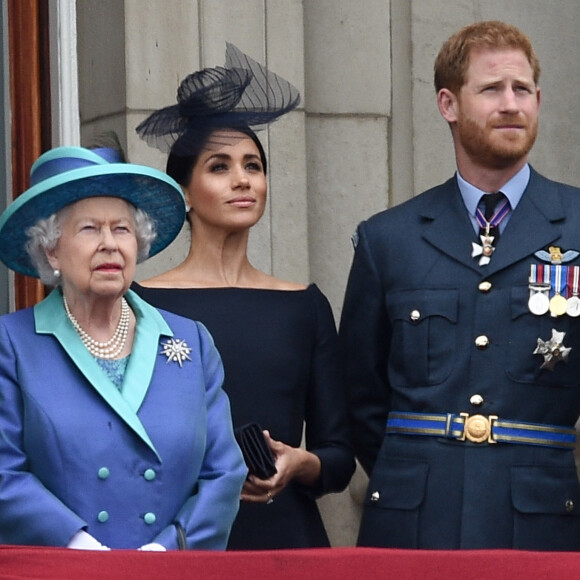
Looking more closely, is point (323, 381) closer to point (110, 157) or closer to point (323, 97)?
point (110, 157)

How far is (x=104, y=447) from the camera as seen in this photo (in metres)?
3.91

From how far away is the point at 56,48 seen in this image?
A: 601cm

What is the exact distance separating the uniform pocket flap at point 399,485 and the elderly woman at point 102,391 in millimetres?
716

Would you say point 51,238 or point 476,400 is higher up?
point 51,238

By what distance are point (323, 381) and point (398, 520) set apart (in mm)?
420

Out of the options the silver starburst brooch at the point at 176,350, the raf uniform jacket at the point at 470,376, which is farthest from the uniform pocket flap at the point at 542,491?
the silver starburst brooch at the point at 176,350

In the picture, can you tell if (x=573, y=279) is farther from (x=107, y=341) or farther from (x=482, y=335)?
(x=107, y=341)

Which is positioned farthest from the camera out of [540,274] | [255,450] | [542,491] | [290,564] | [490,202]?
[490,202]

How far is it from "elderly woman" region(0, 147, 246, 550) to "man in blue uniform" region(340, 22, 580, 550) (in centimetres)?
73

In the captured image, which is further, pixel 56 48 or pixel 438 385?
pixel 56 48

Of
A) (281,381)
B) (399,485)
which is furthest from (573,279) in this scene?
(281,381)

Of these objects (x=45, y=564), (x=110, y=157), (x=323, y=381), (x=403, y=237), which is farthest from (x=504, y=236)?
(x=45, y=564)

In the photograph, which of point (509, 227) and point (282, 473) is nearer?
point (282, 473)

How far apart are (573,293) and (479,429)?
16.3 inches
